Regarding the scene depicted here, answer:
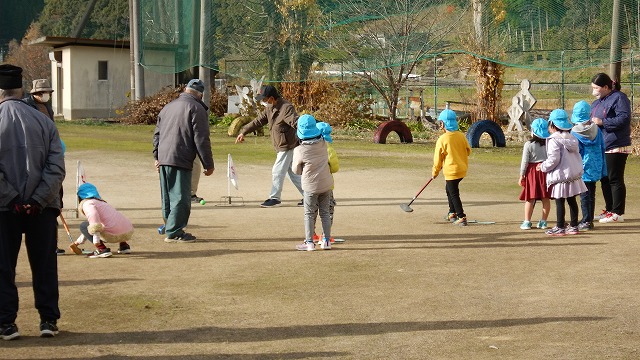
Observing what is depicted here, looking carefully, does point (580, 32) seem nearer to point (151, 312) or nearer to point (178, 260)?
point (178, 260)

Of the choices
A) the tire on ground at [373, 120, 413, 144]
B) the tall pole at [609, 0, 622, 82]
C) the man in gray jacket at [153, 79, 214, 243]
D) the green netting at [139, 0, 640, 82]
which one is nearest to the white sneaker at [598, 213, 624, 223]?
the man in gray jacket at [153, 79, 214, 243]

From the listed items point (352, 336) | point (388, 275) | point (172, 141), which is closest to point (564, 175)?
point (388, 275)

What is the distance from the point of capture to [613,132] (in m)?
12.7

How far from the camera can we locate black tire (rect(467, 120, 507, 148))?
23.7m

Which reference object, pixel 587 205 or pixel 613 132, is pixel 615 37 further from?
pixel 587 205

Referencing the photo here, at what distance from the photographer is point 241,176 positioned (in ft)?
60.0

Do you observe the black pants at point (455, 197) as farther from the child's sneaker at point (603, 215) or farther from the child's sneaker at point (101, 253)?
the child's sneaker at point (101, 253)

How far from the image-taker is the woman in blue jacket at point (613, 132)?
12586 mm

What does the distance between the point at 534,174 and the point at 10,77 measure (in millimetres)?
6860

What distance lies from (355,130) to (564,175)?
1845 cm

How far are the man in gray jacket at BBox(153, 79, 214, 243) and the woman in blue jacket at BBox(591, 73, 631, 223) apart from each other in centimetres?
473

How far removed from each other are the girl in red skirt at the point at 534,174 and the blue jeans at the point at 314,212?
265 cm

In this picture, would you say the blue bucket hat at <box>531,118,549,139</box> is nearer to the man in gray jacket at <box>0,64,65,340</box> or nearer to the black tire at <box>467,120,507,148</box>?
the man in gray jacket at <box>0,64,65,340</box>

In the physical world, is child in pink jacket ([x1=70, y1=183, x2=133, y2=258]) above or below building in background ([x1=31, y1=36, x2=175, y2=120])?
below
